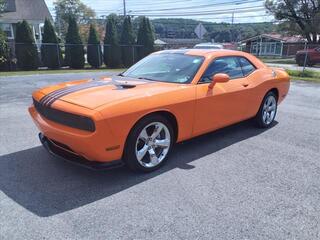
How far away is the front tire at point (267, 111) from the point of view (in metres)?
5.60

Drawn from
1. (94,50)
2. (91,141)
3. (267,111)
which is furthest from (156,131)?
(94,50)

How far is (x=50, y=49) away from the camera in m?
21.9

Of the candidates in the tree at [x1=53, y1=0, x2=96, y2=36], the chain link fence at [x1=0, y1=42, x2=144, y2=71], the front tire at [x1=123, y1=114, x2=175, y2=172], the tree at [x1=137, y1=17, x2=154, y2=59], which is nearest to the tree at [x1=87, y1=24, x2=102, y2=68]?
the chain link fence at [x1=0, y1=42, x2=144, y2=71]

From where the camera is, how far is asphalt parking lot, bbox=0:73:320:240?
108 inches

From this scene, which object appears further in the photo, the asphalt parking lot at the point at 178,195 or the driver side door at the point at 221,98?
the driver side door at the point at 221,98

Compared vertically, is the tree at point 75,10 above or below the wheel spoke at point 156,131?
above

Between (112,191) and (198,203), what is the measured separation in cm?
94

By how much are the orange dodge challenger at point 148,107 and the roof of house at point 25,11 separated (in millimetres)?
28227

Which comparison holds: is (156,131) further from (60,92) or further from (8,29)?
(8,29)

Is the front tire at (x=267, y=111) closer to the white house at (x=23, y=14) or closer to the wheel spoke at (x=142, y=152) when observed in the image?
the wheel spoke at (x=142, y=152)

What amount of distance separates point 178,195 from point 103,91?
1.49 metres

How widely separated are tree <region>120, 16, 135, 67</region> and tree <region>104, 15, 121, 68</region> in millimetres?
673

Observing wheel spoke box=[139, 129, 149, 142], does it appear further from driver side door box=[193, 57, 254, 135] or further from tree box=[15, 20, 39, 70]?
tree box=[15, 20, 39, 70]

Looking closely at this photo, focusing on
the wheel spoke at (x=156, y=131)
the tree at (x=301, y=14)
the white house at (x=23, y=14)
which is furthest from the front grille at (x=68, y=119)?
the tree at (x=301, y=14)
